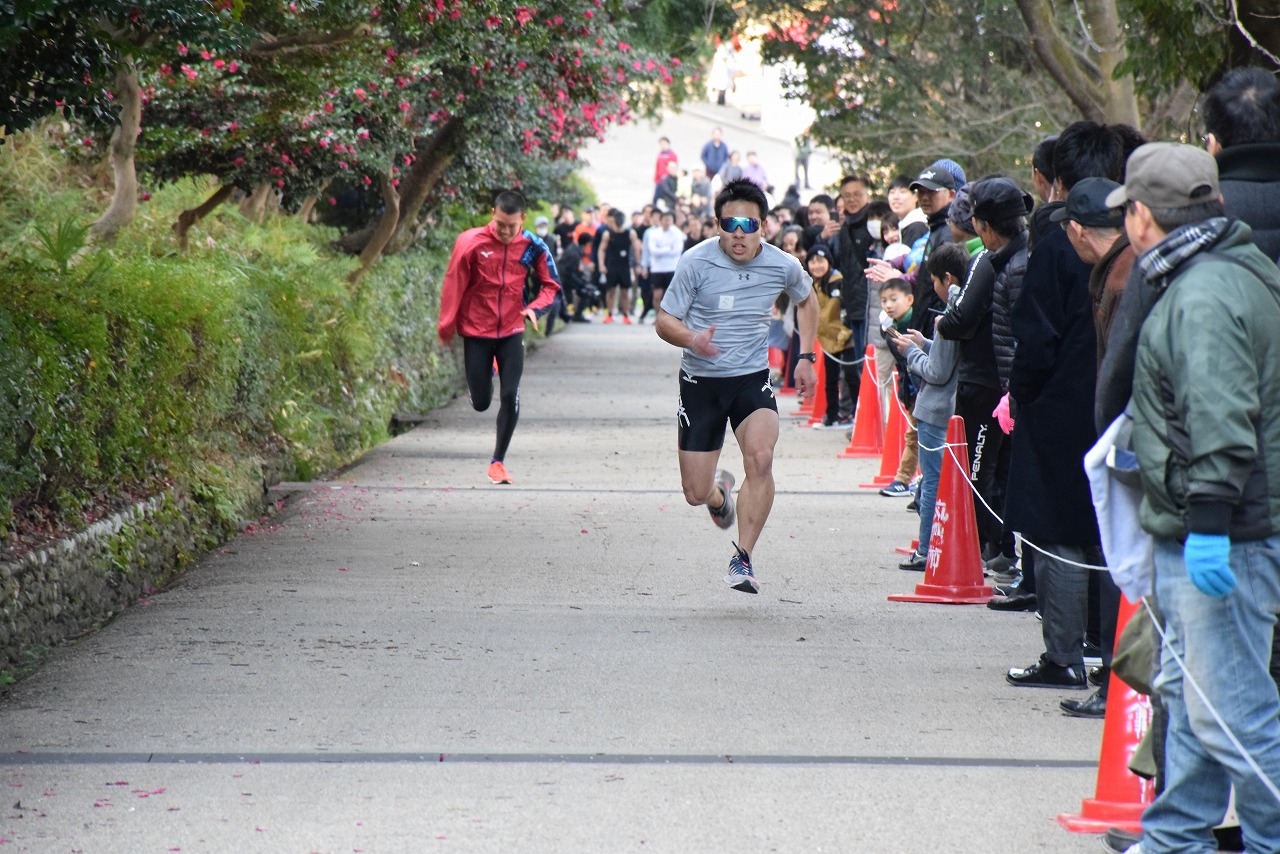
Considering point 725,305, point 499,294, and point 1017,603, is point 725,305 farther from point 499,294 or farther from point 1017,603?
point 499,294

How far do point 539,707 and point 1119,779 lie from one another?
6.81 feet

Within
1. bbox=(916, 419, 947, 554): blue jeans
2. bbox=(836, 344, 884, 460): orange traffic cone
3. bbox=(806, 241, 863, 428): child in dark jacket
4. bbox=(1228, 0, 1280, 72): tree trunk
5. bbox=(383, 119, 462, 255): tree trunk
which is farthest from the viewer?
bbox=(383, 119, 462, 255): tree trunk

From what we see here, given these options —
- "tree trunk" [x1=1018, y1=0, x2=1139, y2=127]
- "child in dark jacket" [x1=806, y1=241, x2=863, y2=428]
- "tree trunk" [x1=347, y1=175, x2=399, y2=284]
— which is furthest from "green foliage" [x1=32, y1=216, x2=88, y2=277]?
"tree trunk" [x1=1018, y1=0, x2=1139, y2=127]

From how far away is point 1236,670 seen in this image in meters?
4.04

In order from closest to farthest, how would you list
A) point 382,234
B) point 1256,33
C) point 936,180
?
point 936,180 → point 1256,33 → point 382,234

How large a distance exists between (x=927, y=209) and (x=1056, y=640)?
4.19 m

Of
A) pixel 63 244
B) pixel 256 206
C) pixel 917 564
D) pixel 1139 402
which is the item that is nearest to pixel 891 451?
pixel 917 564

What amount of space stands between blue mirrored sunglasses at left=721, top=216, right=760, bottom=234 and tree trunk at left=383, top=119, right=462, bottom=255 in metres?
7.71

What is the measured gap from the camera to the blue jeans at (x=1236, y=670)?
13.2 feet

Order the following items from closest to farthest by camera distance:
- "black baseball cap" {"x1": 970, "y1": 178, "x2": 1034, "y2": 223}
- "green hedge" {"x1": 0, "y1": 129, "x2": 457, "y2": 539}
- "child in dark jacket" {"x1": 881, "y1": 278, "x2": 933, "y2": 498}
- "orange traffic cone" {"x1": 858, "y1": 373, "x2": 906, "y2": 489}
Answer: "green hedge" {"x1": 0, "y1": 129, "x2": 457, "y2": 539} → "black baseball cap" {"x1": 970, "y1": 178, "x2": 1034, "y2": 223} → "child in dark jacket" {"x1": 881, "y1": 278, "x2": 933, "y2": 498} → "orange traffic cone" {"x1": 858, "y1": 373, "x2": 906, "y2": 489}

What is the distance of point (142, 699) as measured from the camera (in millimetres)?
6012

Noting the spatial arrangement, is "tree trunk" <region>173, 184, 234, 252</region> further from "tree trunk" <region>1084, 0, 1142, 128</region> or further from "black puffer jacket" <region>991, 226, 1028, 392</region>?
"tree trunk" <region>1084, 0, 1142, 128</region>

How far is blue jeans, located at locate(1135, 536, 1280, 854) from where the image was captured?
13.2 ft

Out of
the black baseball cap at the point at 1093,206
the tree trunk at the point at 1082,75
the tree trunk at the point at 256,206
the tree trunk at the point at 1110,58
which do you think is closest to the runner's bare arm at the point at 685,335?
the black baseball cap at the point at 1093,206
